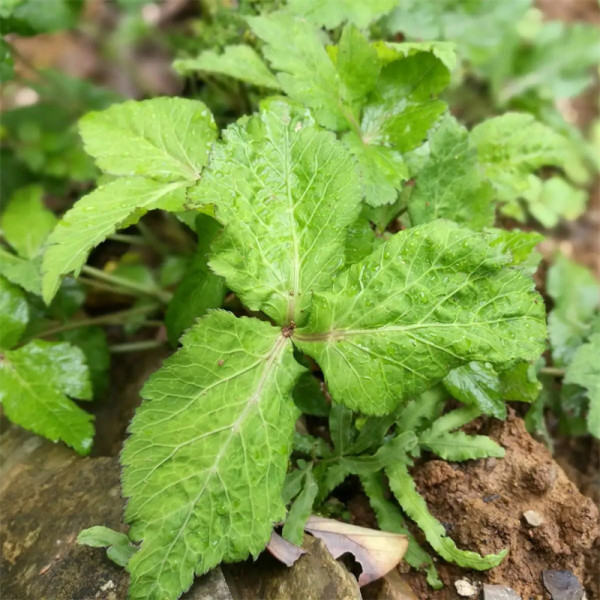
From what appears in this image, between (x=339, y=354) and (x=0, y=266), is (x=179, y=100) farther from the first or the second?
(x=339, y=354)

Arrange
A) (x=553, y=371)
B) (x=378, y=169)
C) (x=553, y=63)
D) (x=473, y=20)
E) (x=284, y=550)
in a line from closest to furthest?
(x=284, y=550)
(x=378, y=169)
(x=553, y=371)
(x=473, y=20)
(x=553, y=63)

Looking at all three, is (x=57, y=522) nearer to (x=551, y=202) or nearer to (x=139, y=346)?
(x=139, y=346)

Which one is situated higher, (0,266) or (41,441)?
(0,266)

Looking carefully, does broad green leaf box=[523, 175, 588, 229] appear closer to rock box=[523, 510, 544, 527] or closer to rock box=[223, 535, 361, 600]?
rock box=[523, 510, 544, 527]

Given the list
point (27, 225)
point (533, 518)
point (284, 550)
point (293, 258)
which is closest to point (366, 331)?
point (293, 258)

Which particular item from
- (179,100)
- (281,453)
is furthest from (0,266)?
(281,453)

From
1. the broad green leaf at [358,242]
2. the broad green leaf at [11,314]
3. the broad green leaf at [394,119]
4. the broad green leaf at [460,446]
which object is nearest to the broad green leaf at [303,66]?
the broad green leaf at [394,119]

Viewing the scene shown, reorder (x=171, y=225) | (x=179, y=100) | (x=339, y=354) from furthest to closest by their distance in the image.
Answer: (x=171, y=225), (x=179, y=100), (x=339, y=354)
